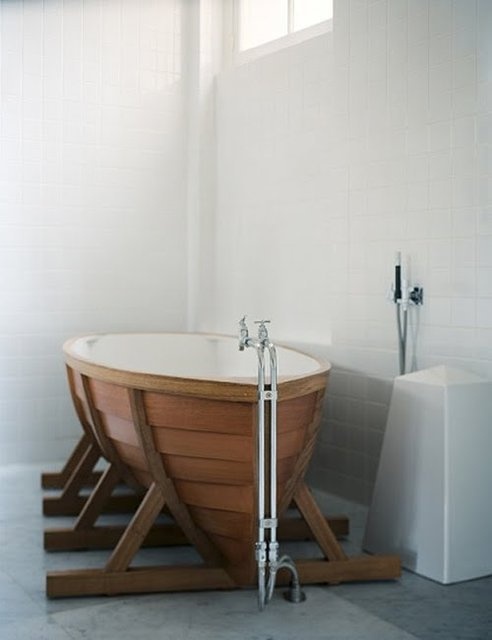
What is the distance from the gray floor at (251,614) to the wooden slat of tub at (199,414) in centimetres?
58

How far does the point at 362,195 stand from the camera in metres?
4.27

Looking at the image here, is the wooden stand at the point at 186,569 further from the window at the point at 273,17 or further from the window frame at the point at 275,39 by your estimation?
the window at the point at 273,17

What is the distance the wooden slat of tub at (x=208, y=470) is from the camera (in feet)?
9.73

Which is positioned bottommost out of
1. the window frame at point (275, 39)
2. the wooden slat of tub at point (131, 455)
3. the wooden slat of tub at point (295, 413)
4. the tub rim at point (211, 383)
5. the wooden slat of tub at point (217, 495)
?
the wooden slat of tub at point (217, 495)

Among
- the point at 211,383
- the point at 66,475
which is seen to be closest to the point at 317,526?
the point at 211,383

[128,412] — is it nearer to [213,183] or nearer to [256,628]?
[256,628]

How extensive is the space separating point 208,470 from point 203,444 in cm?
9

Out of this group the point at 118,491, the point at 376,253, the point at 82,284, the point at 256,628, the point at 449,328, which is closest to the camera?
the point at 256,628

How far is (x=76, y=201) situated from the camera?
5469mm

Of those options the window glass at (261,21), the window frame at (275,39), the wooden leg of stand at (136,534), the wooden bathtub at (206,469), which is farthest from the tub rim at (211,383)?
the window glass at (261,21)

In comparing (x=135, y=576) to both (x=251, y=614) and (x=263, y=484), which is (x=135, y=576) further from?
(x=263, y=484)

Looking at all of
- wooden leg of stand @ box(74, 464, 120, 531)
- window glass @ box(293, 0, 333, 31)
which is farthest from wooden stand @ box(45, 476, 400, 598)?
window glass @ box(293, 0, 333, 31)

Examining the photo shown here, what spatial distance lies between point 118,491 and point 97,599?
162cm

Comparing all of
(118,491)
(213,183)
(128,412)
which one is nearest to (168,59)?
(213,183)
